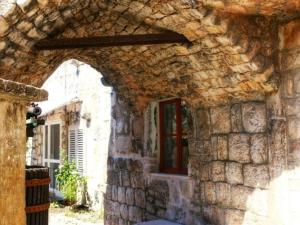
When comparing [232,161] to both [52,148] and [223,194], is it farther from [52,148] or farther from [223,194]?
[52,148]

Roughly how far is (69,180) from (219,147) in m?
5.60

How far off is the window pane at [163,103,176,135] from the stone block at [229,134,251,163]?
1347 millimetres

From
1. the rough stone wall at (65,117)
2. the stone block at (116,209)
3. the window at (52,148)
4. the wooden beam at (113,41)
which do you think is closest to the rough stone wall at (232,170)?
the stone block at (116,209)

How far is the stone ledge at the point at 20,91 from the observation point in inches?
67.5

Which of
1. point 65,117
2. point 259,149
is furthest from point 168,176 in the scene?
point 65,117

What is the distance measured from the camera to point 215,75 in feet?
13.4

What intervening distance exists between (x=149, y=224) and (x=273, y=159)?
6.20ft

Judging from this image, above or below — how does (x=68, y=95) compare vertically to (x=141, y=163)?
above

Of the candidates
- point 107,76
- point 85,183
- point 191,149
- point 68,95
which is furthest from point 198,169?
point 68,95

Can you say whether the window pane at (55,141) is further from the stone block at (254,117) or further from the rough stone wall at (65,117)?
the stone block at (254,117)

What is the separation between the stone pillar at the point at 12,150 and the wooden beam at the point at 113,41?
1.93 meters

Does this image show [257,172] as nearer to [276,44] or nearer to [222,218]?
[222,218]

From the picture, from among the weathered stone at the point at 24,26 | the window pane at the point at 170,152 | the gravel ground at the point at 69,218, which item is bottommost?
the gravel ground at the point at 69,218

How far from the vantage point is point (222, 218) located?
421cm
